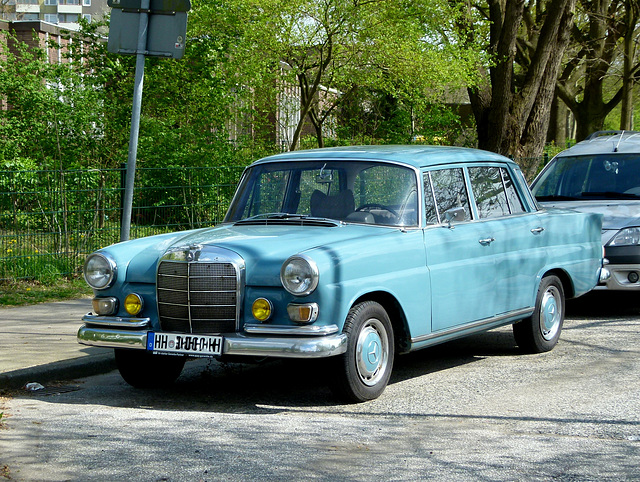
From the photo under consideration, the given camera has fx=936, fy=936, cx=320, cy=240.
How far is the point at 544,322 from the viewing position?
27.7 ft

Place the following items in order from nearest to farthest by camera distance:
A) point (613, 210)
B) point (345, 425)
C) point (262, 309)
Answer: point (345, 425)
point (262, 309)
point (613, 210)

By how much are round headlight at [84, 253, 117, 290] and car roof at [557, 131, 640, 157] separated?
284 inches

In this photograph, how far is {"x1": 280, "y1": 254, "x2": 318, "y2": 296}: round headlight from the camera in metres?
5.96

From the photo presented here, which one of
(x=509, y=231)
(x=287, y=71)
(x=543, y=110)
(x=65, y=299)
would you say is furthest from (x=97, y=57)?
(x=509, y=231)

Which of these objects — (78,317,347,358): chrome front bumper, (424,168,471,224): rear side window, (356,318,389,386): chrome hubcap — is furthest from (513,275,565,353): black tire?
(78,317,347,358): chrome front bumper

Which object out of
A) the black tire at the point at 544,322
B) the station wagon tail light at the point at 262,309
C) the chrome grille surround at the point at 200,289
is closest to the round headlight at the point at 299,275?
the station wagon tail light at the point at 262,309

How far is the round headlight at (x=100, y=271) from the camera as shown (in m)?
6.70

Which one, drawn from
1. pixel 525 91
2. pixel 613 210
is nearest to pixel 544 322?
pixel 613 210

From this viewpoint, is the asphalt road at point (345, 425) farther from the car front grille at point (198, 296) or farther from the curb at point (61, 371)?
the car front grille at point (198, 296)

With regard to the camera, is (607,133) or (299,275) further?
(607,133)

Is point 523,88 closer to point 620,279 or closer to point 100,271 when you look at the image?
point 620,279

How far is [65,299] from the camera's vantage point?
36.5ft

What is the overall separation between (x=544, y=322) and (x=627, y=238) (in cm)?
255

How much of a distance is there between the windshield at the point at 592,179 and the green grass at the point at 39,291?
5.83 meters
